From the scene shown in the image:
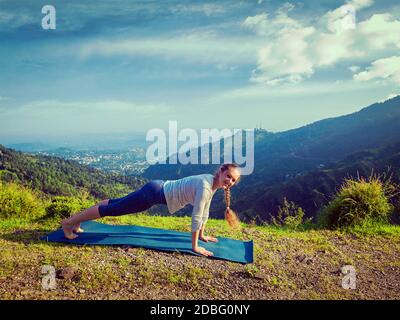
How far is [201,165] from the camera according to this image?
175 m

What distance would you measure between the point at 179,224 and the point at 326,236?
3.29 meters

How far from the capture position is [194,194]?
557cm

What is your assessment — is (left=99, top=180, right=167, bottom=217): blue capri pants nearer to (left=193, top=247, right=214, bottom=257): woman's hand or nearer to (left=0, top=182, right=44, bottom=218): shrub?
(left=193, top=247, right=214, bottom=257): woman's hand

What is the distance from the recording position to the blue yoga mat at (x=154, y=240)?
5.85 m

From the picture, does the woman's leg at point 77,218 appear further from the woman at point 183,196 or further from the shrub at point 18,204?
the shrub at point 18,204

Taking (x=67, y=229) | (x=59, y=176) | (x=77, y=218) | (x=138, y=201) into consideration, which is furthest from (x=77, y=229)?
(x=59, y=176)

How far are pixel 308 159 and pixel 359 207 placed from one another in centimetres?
11899

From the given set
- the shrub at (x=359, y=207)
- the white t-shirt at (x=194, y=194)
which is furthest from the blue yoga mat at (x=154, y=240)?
the shrub at (x=359, y=207)

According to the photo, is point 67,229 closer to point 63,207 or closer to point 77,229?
point 77,229

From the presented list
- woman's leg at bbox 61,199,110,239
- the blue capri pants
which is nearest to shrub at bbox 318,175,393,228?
the blue capri pants

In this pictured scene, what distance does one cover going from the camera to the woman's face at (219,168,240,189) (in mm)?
5469

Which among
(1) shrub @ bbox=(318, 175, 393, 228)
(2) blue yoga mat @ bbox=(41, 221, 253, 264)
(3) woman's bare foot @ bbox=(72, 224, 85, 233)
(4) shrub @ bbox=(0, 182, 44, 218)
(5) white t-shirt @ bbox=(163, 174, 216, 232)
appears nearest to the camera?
(5) white t-shirt @ bbox=(163, 174, 216, 232)

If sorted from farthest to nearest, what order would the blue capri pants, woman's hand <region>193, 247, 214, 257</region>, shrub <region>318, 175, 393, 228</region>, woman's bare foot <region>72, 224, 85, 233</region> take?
shrub <region>318, 175, 393, 228</region>, woman's bare foot <region>72, 224, 85, 233</region>, the blue capri pants, woman's hand <region>193, 247, 214, 257</region>

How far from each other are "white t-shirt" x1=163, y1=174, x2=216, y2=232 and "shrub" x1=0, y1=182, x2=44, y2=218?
423cm
